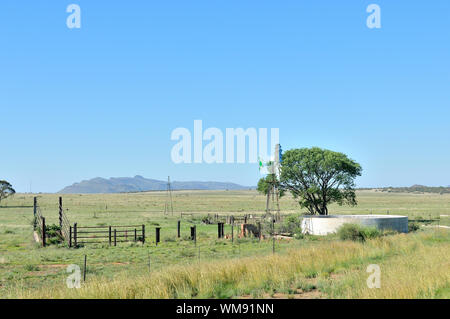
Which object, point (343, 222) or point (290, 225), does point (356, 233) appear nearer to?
point (343, 222)

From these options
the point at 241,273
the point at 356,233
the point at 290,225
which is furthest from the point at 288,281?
the point at 290,225

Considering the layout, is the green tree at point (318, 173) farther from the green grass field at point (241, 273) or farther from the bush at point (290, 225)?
the green grass field at point (241, 273)

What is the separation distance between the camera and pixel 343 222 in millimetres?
37031

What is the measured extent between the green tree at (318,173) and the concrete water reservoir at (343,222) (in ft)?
32.7

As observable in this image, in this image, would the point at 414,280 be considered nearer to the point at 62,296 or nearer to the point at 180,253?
the point at 62,296

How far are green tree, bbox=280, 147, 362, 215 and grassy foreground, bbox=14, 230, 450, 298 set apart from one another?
29.7 m

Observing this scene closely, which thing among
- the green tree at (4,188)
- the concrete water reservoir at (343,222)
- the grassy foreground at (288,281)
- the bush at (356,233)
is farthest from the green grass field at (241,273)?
the green tree at (4,188)

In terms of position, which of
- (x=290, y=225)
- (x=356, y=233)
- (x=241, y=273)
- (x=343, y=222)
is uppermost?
(x=241, y=273)

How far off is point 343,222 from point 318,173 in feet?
44.2

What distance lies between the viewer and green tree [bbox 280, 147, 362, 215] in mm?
49344

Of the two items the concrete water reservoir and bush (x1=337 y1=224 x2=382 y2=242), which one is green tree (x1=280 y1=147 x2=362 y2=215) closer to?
the concrete water reservoir

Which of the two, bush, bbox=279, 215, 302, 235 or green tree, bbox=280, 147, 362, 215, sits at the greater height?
green tree, bbox=280, 147, 362, 215

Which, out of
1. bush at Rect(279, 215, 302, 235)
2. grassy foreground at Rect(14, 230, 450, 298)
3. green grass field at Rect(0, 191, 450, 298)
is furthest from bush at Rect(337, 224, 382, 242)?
bush at Rect(279, 215, 302, 235)

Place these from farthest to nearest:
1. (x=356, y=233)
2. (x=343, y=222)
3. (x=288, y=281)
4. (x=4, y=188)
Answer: (x=4, y=188) → (x=343, y=222) → (x=356, y=233) → (x=288, y=281)
